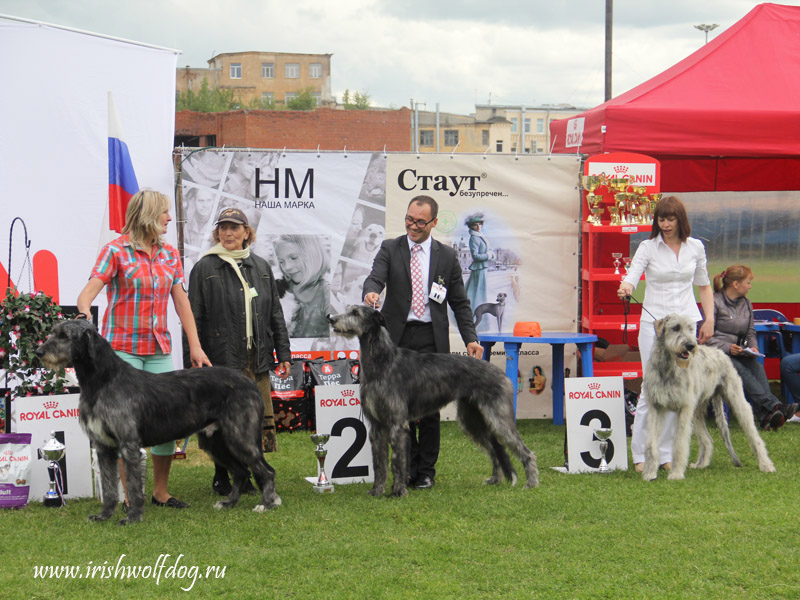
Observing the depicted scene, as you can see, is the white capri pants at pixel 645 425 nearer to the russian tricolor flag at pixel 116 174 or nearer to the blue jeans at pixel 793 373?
the blue jeans at pixel 793 373

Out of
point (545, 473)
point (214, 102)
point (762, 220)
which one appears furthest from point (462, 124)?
point (545, 473)

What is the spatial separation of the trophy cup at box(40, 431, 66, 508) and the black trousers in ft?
6.59

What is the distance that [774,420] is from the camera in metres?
7.15

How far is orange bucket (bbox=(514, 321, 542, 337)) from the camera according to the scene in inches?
286

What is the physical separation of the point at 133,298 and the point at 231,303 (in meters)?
0.66

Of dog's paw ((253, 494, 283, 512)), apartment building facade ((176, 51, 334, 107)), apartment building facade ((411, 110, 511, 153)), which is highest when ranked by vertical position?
apartment building facade ((176, 51, 334, 107))

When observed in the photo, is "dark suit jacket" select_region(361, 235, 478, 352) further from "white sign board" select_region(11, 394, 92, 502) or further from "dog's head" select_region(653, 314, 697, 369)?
"white sign board" select_region(11, 394, 92, 502)

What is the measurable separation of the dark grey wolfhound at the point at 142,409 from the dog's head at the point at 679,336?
2496 mm

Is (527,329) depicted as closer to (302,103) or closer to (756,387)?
(756,387)

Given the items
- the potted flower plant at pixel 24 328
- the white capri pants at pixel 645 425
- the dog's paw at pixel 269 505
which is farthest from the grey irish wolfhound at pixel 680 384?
the potted flower plant at pixel 24 328

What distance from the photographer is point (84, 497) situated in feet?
17.1

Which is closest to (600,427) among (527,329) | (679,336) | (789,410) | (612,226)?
(679,336)

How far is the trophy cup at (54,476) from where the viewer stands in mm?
4934

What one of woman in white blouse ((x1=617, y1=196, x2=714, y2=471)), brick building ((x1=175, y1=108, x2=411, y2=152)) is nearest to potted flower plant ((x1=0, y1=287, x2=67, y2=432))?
woman in white blouse ((x1=617, y1=196, x2=714, y2=471))
